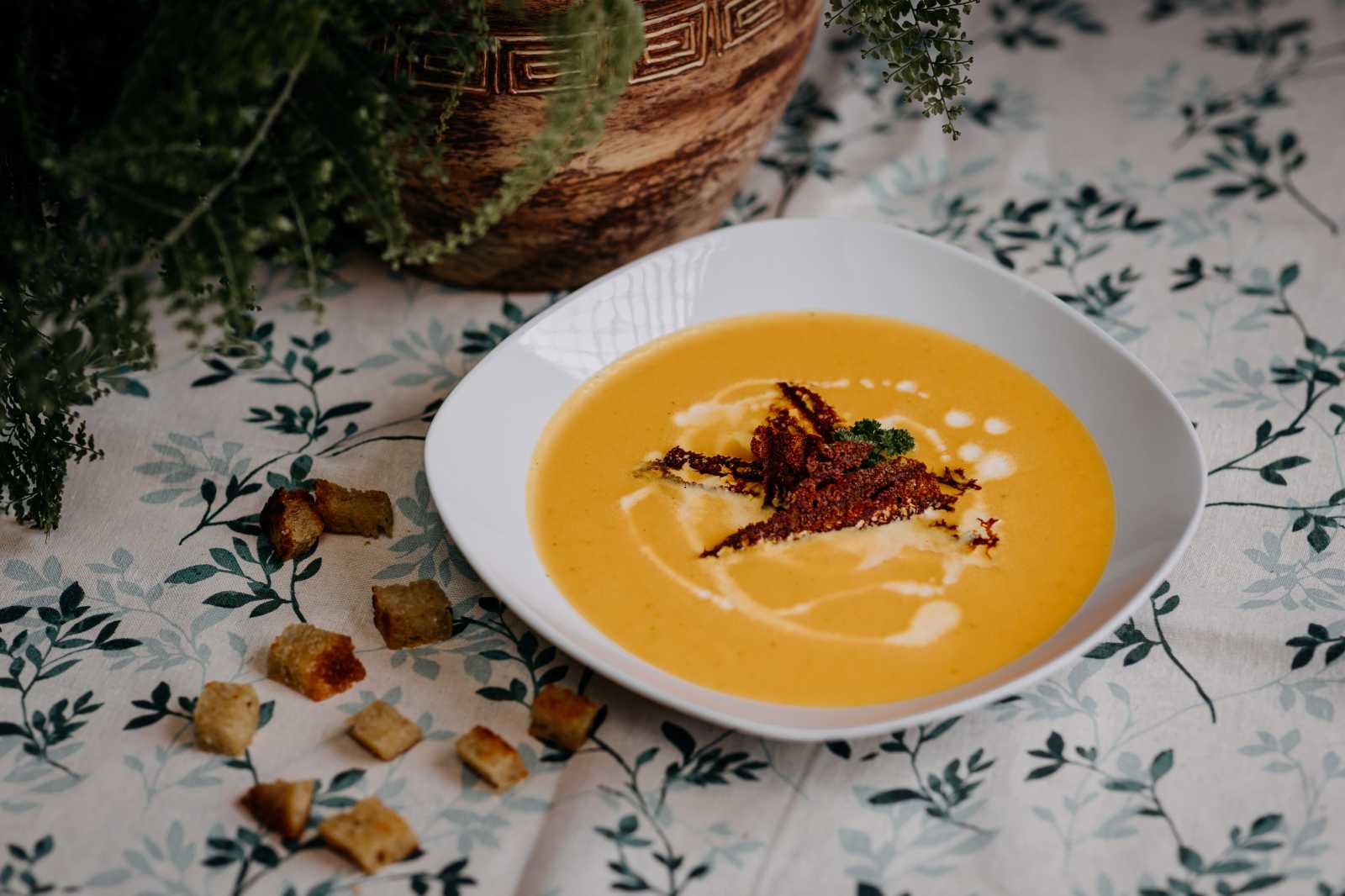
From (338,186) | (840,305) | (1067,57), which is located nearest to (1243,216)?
(1067,57)

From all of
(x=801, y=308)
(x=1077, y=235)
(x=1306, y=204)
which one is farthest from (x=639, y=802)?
(x=1306, y=204)

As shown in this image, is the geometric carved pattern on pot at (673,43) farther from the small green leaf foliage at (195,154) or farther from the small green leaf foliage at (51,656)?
the small green leaf foliage at (51,656)

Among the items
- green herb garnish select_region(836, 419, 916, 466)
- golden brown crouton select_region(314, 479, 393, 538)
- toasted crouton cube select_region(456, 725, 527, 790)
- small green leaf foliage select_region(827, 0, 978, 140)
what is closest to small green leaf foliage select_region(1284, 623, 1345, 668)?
green herb garnish select_region(836, 419, 916, 466)

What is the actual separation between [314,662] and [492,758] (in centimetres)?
24

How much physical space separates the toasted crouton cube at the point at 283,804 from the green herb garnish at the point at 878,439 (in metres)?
0.74

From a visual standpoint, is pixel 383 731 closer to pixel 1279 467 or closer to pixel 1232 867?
pixel 1232 867

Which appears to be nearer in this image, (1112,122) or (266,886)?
(266,886)

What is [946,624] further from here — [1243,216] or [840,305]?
[1243,216]

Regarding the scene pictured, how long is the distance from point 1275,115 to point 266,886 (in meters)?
2.23

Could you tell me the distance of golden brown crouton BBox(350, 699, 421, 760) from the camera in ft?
4.30

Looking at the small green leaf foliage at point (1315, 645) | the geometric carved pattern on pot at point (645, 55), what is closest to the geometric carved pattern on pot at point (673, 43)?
the geometric carved pattern on pot at point (645, 55)

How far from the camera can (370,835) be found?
1.21 m

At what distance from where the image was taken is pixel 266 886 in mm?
1198

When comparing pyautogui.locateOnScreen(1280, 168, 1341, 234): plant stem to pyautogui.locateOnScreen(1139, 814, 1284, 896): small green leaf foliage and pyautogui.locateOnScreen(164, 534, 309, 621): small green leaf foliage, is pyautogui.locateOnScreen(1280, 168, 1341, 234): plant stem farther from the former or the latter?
pyautogui.locateOnScreen(164, 534, 309, 621): small green leaf foliage
